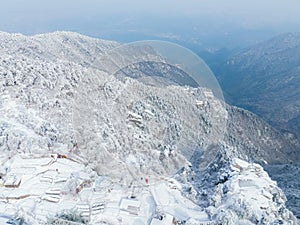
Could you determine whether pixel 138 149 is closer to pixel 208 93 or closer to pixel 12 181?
pixel 208 93

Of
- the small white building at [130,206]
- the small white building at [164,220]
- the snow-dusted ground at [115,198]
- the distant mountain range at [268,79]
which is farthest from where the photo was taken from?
the distant mountain range at [268,79]

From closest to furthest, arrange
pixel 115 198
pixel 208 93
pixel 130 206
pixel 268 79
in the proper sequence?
pixel 130 206, pixel 115 198, pixel 208 93, pixel 268 79

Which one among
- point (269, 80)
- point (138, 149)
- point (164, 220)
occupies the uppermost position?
point (138, 149)

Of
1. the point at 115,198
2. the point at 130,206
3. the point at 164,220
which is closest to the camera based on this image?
the point at 164,220

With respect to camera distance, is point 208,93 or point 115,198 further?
point 208,93

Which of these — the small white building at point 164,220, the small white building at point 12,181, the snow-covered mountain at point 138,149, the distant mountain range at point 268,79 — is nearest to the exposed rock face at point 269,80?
the distant mountain range at point 268,79

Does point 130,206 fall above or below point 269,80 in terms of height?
above

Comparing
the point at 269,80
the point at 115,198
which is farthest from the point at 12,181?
the point at 269,80

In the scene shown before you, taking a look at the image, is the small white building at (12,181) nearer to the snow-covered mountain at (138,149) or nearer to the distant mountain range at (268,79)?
the snow-covered mountain at (138,149)
